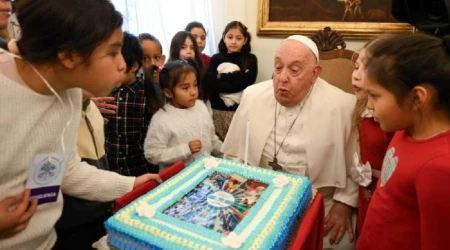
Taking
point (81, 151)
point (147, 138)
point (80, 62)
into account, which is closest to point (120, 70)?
point (80, 62)

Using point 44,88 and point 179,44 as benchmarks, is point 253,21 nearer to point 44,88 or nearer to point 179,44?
point 179,44

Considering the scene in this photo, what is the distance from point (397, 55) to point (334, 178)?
95 centimetres

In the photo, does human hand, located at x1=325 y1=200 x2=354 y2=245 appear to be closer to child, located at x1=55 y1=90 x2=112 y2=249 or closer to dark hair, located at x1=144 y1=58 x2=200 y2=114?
child, located at x1=55 y1=90 x2=112 y2=249

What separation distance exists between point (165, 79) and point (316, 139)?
1096 millimetres

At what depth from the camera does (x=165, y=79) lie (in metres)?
2.23

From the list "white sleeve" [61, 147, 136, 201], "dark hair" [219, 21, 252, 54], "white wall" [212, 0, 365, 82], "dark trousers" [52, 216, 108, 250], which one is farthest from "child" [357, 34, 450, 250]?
"white wall" [212, 0, 365, 82]

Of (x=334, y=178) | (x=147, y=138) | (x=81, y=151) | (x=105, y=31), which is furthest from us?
(x=147, y=138)

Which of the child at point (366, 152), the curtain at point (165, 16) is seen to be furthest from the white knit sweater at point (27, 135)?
the curtain at point (165, 16)

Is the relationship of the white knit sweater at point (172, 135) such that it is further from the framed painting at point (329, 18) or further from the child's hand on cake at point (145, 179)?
the framed painting at point (329, 18)

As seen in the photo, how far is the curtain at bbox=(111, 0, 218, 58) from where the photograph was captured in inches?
141

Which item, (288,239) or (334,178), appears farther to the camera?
(334,178)

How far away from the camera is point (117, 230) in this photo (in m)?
0.94

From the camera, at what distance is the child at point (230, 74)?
3.25 m

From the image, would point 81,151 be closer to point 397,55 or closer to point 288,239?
point 288,239
